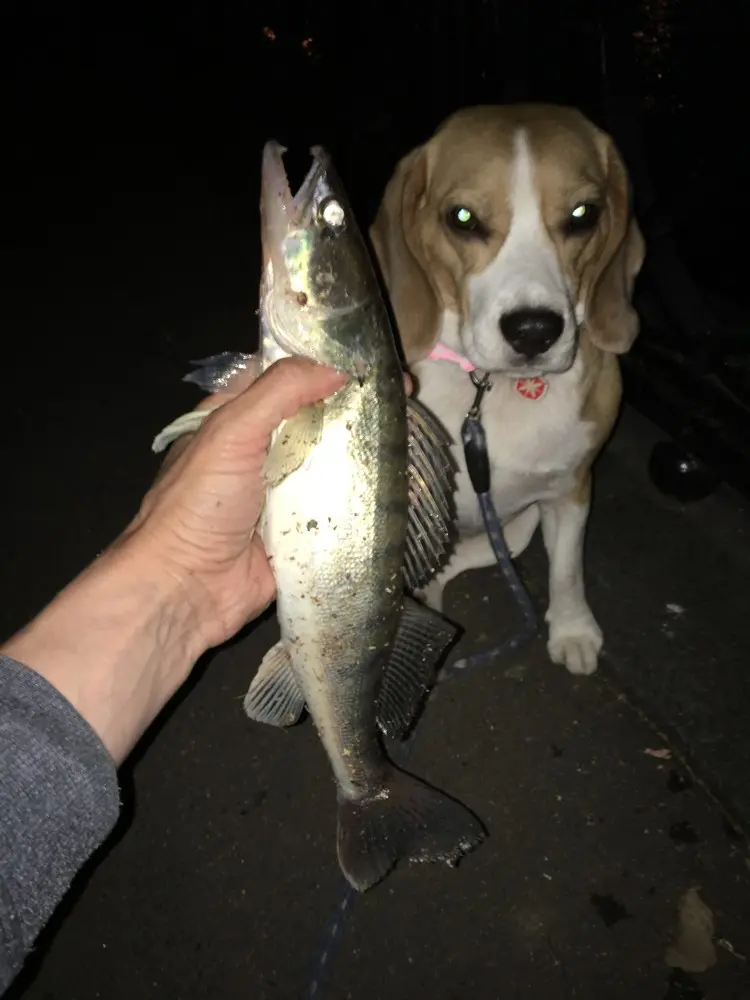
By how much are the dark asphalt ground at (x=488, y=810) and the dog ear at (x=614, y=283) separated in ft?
3.89

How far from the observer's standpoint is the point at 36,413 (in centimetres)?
466

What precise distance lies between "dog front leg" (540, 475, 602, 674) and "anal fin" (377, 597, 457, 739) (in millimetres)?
1280

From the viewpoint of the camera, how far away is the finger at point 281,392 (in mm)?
1482

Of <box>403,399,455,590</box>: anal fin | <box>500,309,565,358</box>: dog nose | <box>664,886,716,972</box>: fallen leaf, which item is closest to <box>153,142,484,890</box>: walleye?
<box>403,399,455,590</box>: anal fin

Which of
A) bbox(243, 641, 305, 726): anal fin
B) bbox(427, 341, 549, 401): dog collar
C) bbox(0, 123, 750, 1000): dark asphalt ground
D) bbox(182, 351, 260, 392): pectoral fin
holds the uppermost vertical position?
bbox(182, 351, 260, 392): pectoral fin

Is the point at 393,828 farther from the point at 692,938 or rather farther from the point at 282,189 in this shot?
the point at 282,189

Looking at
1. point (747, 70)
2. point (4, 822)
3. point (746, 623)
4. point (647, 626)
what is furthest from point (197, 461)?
point (747, 70)

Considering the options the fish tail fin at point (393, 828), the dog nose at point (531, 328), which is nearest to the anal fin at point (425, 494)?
the fish tail fin at point (393, 828)

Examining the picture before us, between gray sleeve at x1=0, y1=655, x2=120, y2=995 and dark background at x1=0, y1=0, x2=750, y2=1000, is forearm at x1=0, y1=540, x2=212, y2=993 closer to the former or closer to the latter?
gray sleeve at x1=0, y1=655, x2=120, y2=995

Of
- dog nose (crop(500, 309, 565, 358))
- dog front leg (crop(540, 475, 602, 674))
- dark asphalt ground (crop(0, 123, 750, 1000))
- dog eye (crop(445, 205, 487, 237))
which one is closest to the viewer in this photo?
dog nose (crop(500, 309, 565, 358))

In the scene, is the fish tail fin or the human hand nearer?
the human hand

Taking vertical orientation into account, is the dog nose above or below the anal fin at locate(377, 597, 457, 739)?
above

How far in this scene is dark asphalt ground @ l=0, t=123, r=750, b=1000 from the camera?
2.43 meters

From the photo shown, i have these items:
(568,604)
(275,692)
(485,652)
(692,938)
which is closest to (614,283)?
(568,604)
